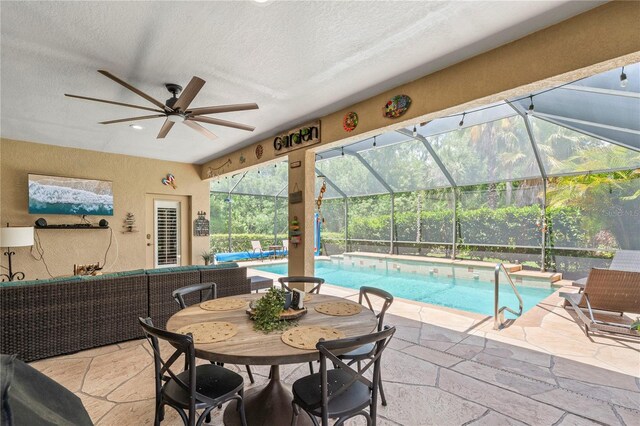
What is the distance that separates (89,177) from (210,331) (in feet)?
20.7

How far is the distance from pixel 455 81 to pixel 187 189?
680 centimetres

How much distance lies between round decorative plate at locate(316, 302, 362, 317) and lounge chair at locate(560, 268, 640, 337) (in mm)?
2961

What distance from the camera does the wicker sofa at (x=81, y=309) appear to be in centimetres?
281

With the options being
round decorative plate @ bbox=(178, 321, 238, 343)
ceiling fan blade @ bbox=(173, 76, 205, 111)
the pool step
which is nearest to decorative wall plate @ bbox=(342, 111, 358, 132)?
ceiling fan blade @ bbox=(173, 76, 205, 111)

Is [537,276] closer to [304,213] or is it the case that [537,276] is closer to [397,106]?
[304,213]

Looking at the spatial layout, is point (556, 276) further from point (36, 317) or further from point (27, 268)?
point (27, 268)

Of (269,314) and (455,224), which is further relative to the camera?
(455,224)

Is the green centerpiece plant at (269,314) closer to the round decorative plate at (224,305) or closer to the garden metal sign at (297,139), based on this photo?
the round decorative plate at (224,305)

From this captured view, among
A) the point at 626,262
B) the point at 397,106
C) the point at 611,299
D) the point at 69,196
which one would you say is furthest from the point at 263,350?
the point at 69,196

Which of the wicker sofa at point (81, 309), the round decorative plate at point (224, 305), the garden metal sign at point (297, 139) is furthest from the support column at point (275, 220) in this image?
the round decorative plate at point (224, 305)

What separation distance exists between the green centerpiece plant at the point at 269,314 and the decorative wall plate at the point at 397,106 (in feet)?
8.44

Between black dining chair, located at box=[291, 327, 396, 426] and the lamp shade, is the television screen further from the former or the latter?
black dining chair, located at box=[291, 327, 396, 426]

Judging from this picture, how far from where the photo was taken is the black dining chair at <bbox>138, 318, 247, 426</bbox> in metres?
1.54

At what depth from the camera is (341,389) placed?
1.55 metres
